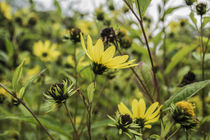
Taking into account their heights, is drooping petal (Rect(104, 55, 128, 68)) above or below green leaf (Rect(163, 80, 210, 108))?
above

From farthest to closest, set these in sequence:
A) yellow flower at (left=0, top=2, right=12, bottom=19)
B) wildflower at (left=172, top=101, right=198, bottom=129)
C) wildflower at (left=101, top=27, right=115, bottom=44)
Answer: yellow flower at (left=0, top=2, right=12, bottom=19) → wildflower at (left=101, top=27, right=115, bottom=44) → wildflower at (left=172, top=101, right=198, bottom=129)

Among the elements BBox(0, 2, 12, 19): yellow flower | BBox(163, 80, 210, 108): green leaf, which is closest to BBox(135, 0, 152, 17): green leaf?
BBox(163, 80, 210, 108): green leaf

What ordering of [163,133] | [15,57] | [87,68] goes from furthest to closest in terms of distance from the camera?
1. [15,57]
2. [87,68]
3. [163,133]

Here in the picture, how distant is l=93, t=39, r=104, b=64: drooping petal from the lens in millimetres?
462

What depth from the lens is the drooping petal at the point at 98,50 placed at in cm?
46

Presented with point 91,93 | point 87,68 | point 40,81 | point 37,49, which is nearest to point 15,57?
point 37,49

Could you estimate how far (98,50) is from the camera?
1.54 ft

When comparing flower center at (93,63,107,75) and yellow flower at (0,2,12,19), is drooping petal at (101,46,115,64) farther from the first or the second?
yellow flower at (0,2,12,19)

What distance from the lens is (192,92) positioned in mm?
465

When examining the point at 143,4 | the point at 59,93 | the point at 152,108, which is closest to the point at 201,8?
the point at 143,4

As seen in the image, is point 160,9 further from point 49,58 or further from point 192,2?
point 49,58

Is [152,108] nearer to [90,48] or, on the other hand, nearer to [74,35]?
[90,48]

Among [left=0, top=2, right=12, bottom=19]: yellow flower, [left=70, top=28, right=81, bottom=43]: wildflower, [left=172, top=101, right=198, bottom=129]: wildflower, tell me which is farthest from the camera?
[left=0, top=2, right=12, bottom=19]: yellow flower

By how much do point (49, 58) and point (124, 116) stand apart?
1.06 metres
